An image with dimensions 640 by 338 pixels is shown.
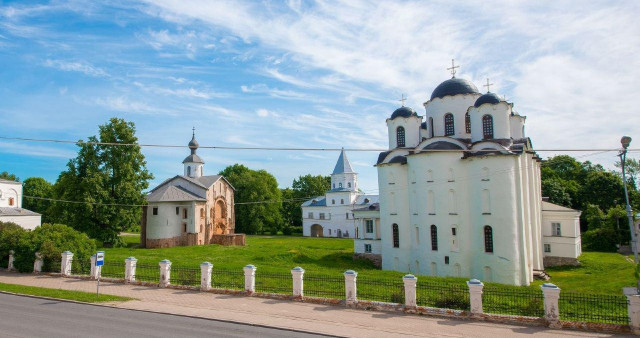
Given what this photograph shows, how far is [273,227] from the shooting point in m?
65.7

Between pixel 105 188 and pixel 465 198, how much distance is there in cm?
2981

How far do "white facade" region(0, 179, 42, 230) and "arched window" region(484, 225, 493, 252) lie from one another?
120ft

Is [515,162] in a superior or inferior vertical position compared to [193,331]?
superior

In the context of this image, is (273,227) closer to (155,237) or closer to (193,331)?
(155,237)

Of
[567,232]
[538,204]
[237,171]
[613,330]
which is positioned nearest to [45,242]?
[613,330]

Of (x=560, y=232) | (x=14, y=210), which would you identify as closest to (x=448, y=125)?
(x=560, y=232)

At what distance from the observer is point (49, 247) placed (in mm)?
20109

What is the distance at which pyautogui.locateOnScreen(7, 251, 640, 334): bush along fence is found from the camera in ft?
38.4

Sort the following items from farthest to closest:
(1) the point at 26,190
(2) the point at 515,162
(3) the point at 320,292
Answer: (1) the point at 26,190, (2) the point at 515,162, (3) the point at 320,292

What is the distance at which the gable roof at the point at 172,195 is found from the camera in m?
40.6

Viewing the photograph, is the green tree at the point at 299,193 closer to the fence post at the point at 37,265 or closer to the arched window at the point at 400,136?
the arched window at the point at 400,136

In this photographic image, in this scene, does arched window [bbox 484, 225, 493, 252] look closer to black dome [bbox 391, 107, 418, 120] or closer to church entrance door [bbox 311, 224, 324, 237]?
black dome [bbox 391, 107, 418, 120]

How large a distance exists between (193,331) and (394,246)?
68.4 ft

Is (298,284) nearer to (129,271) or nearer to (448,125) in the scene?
(129,271)
